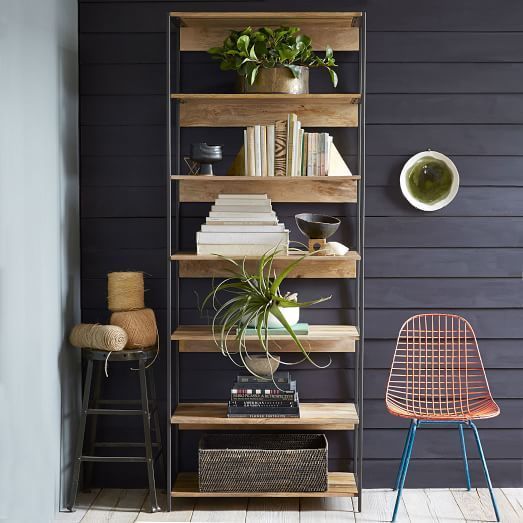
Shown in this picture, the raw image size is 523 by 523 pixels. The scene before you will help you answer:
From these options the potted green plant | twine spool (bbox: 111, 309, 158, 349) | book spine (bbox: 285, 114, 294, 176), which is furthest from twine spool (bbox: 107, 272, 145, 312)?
the potted green plant

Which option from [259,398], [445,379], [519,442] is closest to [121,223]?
[259,398]

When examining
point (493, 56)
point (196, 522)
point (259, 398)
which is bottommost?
point (196, 522)

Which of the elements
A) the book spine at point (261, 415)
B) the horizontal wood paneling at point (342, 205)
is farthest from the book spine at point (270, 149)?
the book spine at point (261, 415)

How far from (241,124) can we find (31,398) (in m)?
1.53

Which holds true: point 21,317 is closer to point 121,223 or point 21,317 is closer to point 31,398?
point 31,398

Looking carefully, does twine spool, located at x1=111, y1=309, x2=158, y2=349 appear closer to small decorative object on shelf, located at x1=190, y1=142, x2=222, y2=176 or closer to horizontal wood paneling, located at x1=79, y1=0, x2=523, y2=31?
small decorative object on shelf, located at x1=190, y1=142, x2=222, y2=176

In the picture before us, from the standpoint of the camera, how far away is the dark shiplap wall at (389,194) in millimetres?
3756

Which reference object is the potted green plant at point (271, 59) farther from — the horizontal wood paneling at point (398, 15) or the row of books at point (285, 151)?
the horizontal wood paneling at point (398, 15)

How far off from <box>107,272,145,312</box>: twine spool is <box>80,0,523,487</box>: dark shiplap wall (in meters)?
0.20

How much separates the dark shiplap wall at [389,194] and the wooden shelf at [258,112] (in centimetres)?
6

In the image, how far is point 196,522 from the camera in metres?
3.41

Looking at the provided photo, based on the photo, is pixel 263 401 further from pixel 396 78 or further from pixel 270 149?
pixel 396 78

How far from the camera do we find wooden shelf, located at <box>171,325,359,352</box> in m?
3.49

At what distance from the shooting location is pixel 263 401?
3492 millimetres
